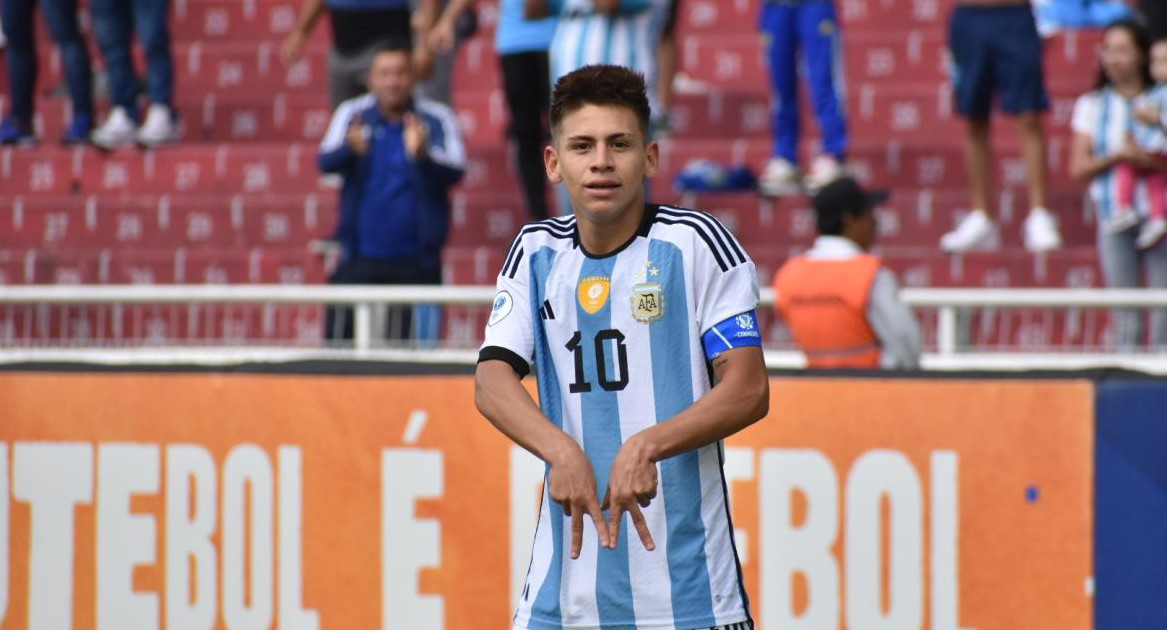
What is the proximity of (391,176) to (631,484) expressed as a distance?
18.1 feet

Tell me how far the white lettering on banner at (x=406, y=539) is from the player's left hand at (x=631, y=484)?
95.7 inches

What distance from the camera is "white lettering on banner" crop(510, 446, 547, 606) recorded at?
5.66 m

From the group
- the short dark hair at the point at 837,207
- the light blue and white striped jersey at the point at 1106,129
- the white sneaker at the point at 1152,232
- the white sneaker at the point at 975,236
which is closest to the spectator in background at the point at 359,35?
the white sneaker at the point at 975,236

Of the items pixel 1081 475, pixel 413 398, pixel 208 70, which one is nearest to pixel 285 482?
pixel 413 398

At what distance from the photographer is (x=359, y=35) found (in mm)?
10250

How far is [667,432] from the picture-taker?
3.39m

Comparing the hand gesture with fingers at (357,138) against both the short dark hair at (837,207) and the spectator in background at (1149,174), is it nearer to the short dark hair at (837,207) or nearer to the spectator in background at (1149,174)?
the short dark hair at (837,207)

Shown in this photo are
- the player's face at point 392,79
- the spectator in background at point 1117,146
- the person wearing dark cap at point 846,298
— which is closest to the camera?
the person wearing dark cap at point 846,298

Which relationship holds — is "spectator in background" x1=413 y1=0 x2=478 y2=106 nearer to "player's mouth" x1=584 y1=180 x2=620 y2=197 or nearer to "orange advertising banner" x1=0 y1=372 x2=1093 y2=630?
"orange advertising banner" x1=0 y1=372 x2=1093 y2=630

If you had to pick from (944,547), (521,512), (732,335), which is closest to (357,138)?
(521,512)

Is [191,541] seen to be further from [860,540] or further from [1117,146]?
[1117,146]

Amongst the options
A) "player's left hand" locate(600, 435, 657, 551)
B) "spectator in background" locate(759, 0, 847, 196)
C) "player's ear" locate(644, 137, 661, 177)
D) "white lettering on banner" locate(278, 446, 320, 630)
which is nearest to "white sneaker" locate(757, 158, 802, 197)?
"spectator in background" locate(759, 0, 847, 196)

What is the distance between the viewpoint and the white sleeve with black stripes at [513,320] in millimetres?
3664

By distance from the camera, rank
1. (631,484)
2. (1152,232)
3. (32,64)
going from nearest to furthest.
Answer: (631,484), (1152,232), (32,64)
